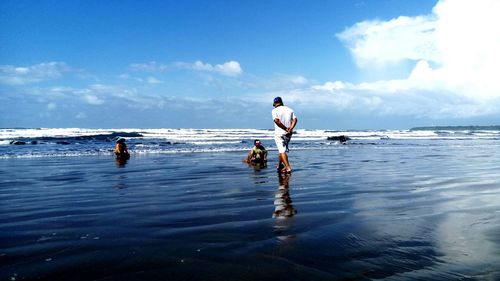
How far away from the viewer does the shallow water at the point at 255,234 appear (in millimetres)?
2756

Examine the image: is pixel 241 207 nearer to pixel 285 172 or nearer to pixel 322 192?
pixel 322 192

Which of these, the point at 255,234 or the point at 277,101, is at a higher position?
the point at 277,101

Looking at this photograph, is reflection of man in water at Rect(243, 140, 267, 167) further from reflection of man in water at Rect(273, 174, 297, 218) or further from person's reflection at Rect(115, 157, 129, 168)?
reflection of man in water at Rect(273, 174, 297, 218)

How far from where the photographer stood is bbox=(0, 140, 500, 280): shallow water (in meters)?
2.76

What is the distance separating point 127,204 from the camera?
5.71 meters

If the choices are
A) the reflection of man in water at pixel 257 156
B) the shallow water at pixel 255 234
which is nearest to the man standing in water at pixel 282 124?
the shallow water at pixel 255 234

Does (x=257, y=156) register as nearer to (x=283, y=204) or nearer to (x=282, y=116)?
(x=282, y=116)

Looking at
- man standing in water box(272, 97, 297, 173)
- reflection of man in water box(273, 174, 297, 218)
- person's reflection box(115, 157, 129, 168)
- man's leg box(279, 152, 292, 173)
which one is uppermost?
man standing in water box(272, 97, 297, 173)

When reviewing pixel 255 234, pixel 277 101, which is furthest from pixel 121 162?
pixel 255 234

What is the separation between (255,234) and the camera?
374cm

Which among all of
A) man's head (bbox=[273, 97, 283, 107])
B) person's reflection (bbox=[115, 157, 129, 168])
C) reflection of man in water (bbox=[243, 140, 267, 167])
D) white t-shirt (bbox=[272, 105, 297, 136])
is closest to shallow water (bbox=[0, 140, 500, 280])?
white t-shirt (bbox=[272, 105, 297, 136])

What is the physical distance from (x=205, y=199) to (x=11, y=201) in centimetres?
327

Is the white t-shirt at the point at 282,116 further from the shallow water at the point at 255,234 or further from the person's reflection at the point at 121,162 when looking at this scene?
the person's reflection at the point at 121,162

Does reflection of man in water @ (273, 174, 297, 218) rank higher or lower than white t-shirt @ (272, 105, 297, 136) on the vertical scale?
lower
